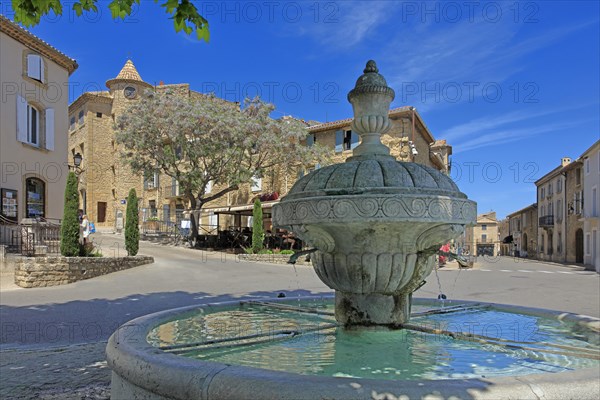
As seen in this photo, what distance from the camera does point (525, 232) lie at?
202 feet

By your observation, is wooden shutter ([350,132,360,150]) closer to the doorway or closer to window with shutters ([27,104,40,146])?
window with shutters ([27,104,40,146])

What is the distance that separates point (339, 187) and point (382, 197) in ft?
1.20

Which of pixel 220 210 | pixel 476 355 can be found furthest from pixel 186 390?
pixel 220 210

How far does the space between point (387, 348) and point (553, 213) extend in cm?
4792

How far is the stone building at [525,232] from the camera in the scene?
5631 cm

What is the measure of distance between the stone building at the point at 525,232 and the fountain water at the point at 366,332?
5594cm

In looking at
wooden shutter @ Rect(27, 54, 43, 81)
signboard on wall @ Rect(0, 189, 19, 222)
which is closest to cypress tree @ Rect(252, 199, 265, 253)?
signboard on wall @ Rect(0, 189, 19, 222)

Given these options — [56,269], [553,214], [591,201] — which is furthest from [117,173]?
[553,214]

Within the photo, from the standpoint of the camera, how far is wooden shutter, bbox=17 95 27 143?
19.1 m

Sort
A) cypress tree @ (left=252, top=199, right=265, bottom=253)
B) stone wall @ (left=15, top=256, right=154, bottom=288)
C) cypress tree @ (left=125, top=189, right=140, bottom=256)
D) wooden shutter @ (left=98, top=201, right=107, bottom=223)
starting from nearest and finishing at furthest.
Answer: stone wall @ (left=15, top=256, right=154, bottom=288)
cypress tree @ (left=125, top=189, right=140, bottom=256)
cypress tree @ (left=252, top=199, right=265, bottom=253)
wooden shutter @ (left=98, top=201, right=107, bottom=223)

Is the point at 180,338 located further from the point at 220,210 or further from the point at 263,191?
the point at 263,191

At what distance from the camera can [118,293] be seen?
1169cm

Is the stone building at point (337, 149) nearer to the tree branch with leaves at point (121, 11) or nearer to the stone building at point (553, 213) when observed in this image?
the stone building at point (553, 213)

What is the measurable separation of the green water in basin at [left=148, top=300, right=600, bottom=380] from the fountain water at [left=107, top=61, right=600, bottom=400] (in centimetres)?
1
